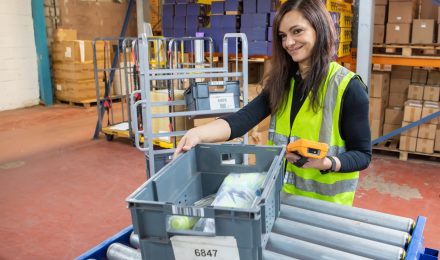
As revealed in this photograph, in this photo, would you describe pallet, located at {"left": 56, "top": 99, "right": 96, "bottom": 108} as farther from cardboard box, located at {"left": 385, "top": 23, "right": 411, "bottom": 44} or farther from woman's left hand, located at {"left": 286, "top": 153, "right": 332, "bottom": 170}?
woman's left hand, located at {"left": 286, "top": 153, "right": 332, "bottom": 170}

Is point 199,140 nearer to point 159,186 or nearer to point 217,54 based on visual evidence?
point 159,186

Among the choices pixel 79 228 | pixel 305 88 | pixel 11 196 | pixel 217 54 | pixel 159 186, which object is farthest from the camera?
pixel 217 54

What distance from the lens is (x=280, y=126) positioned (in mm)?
1811

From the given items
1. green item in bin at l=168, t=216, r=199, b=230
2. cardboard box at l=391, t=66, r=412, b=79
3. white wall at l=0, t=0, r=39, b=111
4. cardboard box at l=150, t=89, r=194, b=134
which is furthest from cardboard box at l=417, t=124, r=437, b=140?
white wall at l=0, t=0, r=39, b=111

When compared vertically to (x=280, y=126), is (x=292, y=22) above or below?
above

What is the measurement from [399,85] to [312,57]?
15.0 feet

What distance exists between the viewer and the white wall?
29.4 feet

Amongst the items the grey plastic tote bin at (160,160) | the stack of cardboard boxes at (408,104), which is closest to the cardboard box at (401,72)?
the stack of cardboard boxes at (408,104)

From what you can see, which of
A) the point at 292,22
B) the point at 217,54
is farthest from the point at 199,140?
the point at 217,54

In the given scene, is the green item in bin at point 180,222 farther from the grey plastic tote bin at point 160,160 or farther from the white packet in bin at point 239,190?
the grey plastic tote bin at point 160,160

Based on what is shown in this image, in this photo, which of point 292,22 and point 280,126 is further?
point 280,126

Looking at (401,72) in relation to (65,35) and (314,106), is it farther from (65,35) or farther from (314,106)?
(65,35)

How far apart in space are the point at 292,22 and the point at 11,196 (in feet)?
13.4

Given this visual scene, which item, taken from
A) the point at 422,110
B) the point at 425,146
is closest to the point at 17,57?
the point at 422,110
